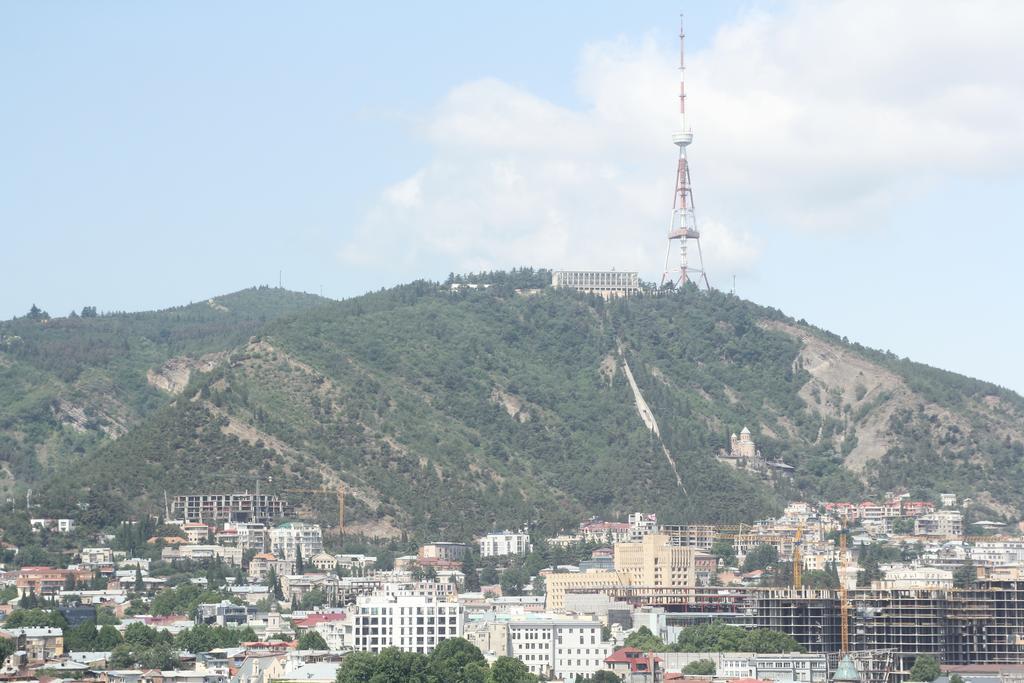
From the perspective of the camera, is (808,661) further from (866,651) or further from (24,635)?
(24,635)

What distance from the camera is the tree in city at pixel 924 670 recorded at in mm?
180075

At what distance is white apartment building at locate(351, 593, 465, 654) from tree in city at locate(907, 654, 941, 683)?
30445mm

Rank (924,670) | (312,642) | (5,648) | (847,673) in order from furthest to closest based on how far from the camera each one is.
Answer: (312,642) → (924,670) → (5,648) → (847,673)

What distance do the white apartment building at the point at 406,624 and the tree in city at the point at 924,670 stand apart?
99.9 feet

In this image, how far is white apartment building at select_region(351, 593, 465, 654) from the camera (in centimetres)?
18888

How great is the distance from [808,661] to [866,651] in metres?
7.66

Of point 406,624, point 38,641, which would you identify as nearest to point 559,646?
point 406,624

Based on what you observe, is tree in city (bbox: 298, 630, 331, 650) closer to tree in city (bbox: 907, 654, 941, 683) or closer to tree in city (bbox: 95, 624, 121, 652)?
tree in city (bbox: 95, 624, 121, 652)

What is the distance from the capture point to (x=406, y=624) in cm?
19025

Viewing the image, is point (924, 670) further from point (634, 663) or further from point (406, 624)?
point (406, 624)

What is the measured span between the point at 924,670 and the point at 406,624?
116 ft

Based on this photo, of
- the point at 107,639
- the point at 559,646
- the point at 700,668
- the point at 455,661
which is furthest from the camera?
the point at 107,639

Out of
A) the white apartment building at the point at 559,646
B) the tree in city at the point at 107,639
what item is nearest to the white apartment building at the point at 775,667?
the white apartment building at the point at 559,646

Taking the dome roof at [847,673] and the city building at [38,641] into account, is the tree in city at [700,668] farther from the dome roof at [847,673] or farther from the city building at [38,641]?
the city building at [38,641]
